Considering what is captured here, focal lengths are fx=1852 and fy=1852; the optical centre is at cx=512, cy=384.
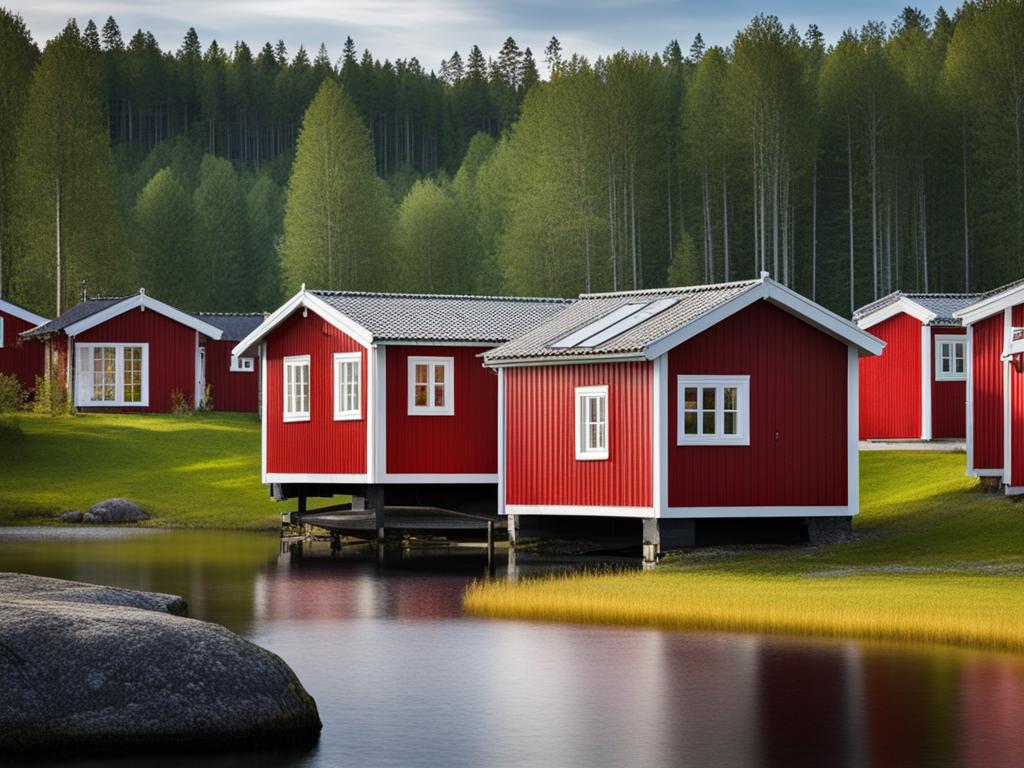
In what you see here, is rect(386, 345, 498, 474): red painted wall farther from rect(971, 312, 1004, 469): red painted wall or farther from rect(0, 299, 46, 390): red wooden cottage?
rect(0, 299, 46, 390): red wooden cottage

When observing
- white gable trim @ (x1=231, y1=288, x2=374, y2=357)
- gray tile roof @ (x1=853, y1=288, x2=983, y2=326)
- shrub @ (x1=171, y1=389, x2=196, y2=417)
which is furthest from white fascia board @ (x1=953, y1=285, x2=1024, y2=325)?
shrub @ (x1=171, y1=389, x2=196, y2=417)

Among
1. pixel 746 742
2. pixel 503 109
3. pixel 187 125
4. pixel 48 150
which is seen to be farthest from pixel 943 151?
pixel 187 125

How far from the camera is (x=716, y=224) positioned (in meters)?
94.8

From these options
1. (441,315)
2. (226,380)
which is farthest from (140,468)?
(226,380)

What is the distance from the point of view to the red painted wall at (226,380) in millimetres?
70438

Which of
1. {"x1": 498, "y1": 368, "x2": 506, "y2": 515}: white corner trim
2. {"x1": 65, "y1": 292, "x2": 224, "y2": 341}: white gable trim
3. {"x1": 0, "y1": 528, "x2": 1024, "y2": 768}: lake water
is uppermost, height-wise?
{"x1": 65, "y1": 292, "x2": 224, "y2": 341}: white gable trim

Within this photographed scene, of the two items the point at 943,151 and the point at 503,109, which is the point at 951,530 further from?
the point at 503,109

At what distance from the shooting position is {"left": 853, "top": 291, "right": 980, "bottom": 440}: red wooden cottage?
166 feet

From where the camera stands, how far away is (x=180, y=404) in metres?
64.1

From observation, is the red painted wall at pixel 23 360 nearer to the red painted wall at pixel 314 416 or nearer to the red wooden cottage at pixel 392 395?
the red painted wall at pixel 314 416

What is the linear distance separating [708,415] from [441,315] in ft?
32.0

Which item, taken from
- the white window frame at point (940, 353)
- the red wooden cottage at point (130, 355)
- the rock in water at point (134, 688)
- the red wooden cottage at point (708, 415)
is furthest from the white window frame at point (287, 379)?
the rock in water at point (134, 688)

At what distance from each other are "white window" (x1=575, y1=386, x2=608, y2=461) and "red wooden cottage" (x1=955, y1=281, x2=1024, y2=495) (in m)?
8.43

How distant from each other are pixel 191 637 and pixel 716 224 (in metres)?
80.9
